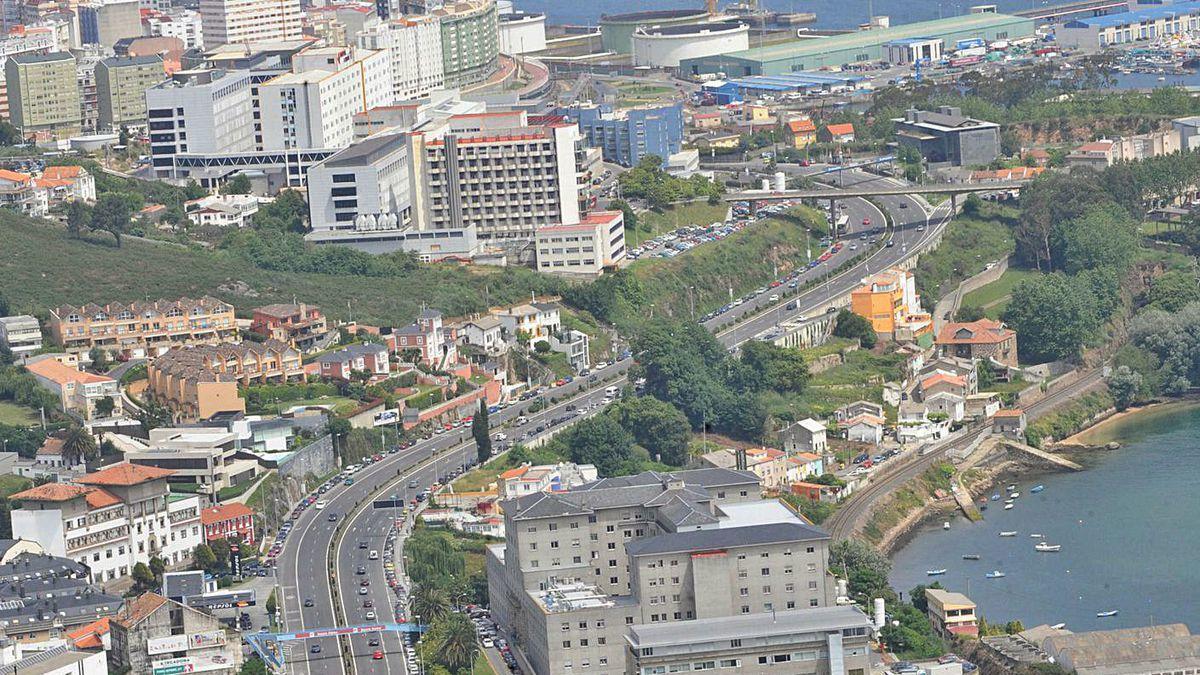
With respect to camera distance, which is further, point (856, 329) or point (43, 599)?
point (856, 329)

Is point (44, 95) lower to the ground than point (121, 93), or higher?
higher

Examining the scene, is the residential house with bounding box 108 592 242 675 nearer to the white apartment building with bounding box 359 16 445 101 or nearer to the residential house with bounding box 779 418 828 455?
the residential house with bounding box 779 418 828 455

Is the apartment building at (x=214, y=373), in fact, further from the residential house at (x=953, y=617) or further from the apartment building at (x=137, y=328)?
the residential house at (x=953, y=617)

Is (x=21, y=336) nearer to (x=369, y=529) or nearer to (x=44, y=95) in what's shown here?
(x=369, y=529)

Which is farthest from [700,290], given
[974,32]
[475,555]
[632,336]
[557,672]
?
[974,32]

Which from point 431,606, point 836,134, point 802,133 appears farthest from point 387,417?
point 802,133

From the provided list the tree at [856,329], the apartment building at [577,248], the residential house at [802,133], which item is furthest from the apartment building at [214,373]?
the residential house at [802,133]
